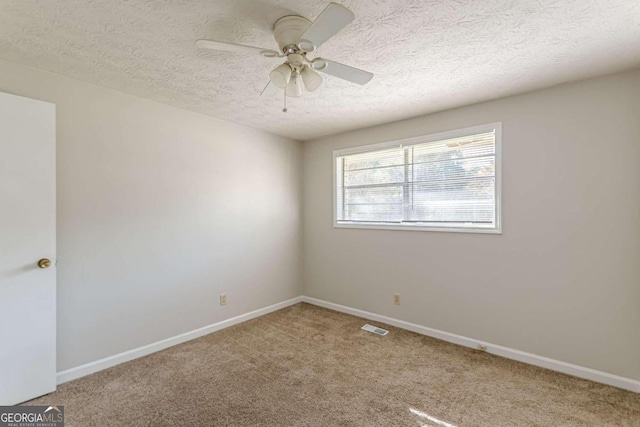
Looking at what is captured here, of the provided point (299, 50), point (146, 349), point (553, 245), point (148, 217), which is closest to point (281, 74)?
point (299, 50)

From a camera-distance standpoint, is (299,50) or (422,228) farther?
(422,228)

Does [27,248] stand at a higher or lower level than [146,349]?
higher

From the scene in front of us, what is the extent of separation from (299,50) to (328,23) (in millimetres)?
359

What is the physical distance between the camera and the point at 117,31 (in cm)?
169

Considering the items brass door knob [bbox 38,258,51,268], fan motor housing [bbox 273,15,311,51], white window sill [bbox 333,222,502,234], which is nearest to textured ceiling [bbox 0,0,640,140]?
fan motor housing [bbox 273,15,311,51]

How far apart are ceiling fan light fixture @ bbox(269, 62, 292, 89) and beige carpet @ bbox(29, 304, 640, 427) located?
2068 millimetres

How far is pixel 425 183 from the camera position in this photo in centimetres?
321

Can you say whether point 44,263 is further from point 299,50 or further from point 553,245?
point 553,245

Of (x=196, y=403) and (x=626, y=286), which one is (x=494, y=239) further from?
(x=196, y=403)

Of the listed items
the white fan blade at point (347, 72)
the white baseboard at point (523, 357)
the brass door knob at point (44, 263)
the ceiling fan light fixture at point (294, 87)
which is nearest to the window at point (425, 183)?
the white baseboard at point (523, 357)

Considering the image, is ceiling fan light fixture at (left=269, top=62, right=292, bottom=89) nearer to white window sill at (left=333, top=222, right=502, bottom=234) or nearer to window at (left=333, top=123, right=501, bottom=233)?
window at (left=333, top=123, right=501, bottom=233)

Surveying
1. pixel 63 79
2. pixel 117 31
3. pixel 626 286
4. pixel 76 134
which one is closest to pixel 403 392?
pixel 626 286

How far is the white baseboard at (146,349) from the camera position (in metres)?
2.30

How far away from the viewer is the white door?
195 cm
